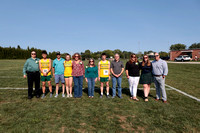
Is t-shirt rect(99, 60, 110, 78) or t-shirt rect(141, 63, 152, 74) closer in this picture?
t-shirt rect(141, 63, 152, 74)

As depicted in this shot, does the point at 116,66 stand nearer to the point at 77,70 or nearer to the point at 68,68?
the point at 77,70

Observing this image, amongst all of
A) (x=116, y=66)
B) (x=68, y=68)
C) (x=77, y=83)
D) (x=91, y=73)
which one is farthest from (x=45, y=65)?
(x=116, y=66)

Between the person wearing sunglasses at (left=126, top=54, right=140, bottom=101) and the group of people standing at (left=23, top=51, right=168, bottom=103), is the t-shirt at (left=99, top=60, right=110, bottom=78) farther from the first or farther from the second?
the person wearing sunglasses at (left=126, top=54, right=140, bottom=101)

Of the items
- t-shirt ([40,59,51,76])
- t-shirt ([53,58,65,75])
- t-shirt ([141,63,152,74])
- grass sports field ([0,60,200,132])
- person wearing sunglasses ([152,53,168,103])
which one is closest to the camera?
grass sports field ([0,60,200,132])

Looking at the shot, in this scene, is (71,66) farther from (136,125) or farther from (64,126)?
(136,125)

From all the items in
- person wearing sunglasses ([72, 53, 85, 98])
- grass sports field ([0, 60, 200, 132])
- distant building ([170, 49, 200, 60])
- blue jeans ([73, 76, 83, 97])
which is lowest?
grass sports field ([0, 60, 200, 132])

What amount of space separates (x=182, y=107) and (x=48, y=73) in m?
5.44

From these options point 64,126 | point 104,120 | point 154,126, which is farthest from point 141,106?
point 64,126

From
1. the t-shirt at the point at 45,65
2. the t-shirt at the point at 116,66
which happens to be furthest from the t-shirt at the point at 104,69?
the t-shirt at the point at 45,65

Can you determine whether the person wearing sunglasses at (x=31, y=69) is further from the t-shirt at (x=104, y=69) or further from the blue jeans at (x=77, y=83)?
the t-shirt at (x=104, y=69)

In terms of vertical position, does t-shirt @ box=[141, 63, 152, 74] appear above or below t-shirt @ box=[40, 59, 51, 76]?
below

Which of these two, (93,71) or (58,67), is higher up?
(58,67)

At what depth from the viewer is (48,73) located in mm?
5082

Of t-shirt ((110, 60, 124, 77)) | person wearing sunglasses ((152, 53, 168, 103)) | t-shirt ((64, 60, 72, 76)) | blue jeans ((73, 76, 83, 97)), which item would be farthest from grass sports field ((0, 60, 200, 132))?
t-shirt ((110, 60, 124, 77))
